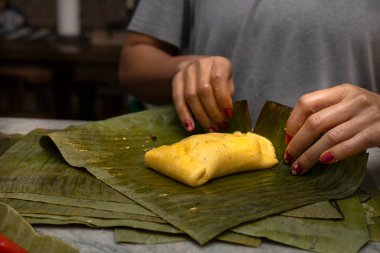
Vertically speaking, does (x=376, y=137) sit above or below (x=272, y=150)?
above

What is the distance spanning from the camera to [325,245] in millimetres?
987

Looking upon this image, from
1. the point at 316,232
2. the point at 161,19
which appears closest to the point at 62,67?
the point at 161,19

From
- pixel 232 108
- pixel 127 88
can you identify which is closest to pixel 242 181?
pixel 232 108

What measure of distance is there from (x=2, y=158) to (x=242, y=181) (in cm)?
61

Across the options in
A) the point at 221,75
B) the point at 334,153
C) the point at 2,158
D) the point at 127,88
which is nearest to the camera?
the point at 334,153

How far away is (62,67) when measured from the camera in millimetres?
4344

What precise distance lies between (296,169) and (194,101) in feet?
1.19

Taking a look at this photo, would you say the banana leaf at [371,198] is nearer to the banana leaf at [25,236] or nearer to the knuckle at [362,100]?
the knuckle at [362,100]

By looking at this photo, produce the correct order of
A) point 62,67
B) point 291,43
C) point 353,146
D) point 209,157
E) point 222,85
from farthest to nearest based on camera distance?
point 62,67 → point 291,43 → point 222,85 → point 209,157 → point 353,146

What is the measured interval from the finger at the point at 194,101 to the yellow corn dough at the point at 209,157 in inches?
3.9

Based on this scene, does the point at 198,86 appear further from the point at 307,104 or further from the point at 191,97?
the point at 307,104

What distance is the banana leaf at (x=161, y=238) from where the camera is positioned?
38.9 inches

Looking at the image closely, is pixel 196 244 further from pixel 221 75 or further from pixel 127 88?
pixel 127 88

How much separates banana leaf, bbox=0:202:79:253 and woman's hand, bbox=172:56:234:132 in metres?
0.66
